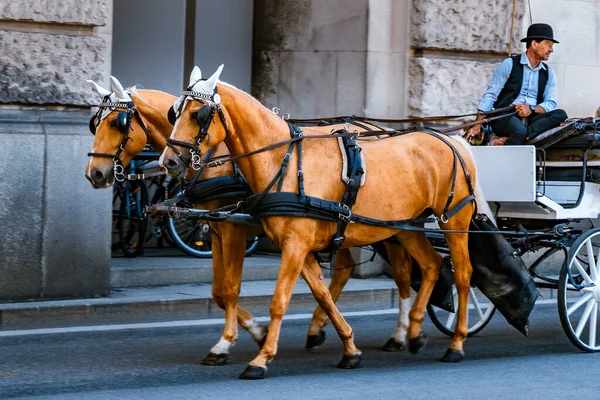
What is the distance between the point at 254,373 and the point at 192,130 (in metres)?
1.50

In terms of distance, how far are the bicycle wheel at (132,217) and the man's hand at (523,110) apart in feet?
13.1

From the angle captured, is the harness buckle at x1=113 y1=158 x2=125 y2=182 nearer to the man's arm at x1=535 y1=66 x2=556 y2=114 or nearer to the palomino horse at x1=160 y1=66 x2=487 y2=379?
the palomino horse at x1=160 y1=66 x2=487 y2=379

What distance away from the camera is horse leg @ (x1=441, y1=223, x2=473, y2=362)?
7676 millimetres

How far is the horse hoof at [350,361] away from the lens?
23.7 ft

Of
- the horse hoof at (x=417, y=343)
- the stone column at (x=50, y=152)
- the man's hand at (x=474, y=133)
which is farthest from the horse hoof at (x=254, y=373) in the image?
the stone column at (x=50, y=152)

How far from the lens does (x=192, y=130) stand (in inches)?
265

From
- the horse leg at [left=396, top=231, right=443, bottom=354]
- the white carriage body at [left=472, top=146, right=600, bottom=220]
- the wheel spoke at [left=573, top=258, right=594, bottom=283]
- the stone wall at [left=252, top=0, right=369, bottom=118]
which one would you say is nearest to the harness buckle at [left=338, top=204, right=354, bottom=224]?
the horse leg at [left=396, top=231, right=443, bottom=354]

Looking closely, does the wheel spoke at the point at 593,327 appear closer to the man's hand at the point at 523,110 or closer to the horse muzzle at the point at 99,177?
the man's hand at the point at 523,110

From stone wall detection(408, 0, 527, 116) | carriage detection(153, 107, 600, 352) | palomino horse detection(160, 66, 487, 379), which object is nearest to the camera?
palomino horse detection(160, 66, 487, 379)

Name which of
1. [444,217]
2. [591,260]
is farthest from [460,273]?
[591,260]

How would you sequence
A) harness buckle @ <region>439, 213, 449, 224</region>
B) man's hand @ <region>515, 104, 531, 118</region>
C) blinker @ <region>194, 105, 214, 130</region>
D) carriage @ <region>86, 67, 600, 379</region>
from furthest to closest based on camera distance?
man's hand @ <region>515, 104, 531, 118</region>
harness buckle @ <region>439, 213, 449, 224</region>
carriage @ <region>86, 67, 600, 379</region>
blinker @ <region>194, 105, 214, 130</region>

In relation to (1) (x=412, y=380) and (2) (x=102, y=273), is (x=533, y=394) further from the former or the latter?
(2) (x=102, y=273)

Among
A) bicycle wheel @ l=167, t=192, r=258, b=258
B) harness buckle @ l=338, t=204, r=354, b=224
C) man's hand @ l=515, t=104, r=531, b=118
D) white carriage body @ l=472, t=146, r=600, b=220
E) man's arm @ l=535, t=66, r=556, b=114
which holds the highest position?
man's arm @ l=535, t=66, r=556, b=114

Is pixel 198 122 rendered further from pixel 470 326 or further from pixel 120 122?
pixel 470 326
